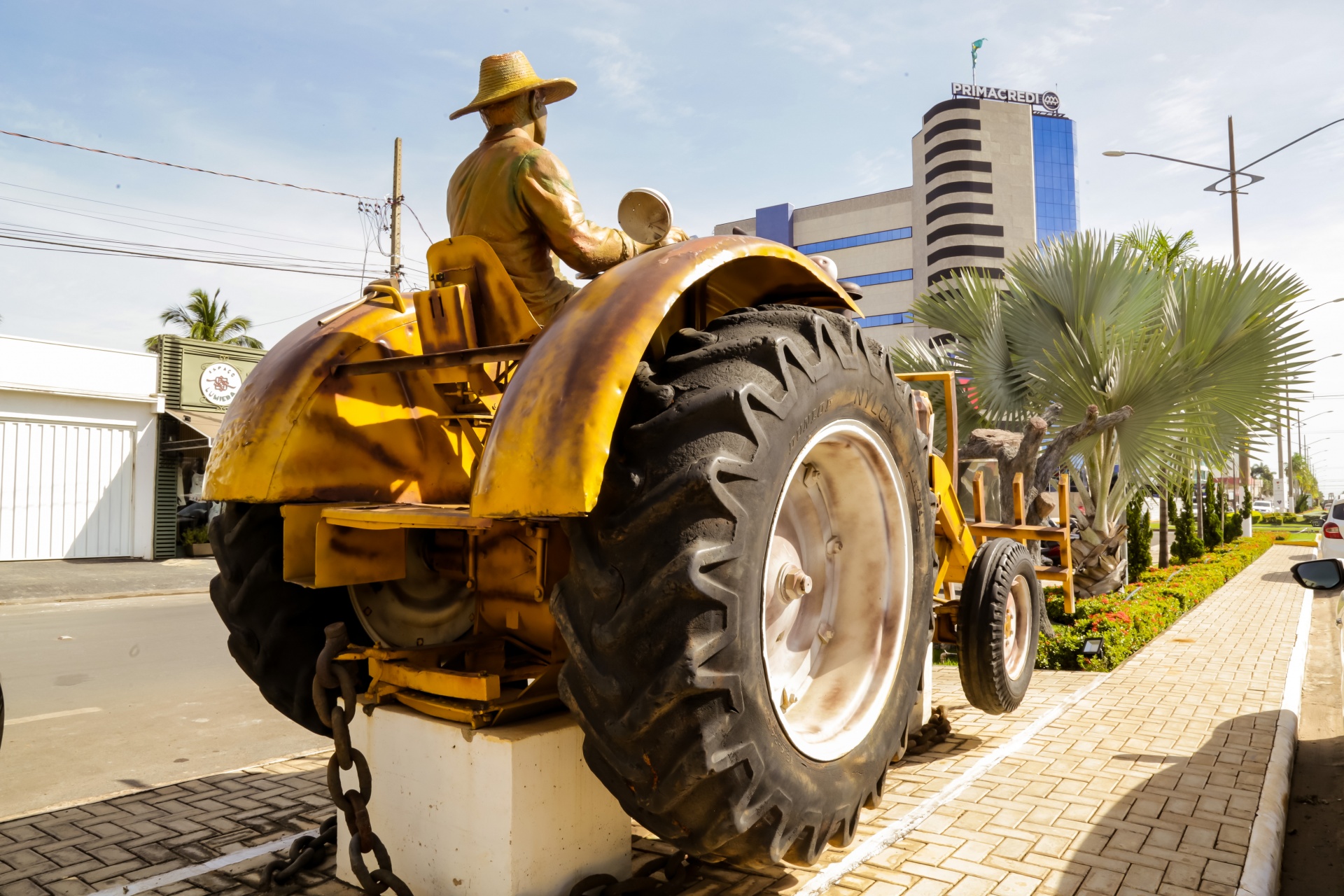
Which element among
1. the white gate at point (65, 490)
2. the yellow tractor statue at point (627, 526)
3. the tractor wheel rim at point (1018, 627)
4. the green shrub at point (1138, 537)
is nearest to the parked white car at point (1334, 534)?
the green shrub at point (1138, 537)

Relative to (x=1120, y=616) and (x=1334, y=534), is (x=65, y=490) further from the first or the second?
(x=1334, y=534)

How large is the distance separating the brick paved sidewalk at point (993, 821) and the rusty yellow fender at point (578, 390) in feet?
4.84

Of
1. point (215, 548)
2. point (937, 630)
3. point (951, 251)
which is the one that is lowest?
point (937, 630)

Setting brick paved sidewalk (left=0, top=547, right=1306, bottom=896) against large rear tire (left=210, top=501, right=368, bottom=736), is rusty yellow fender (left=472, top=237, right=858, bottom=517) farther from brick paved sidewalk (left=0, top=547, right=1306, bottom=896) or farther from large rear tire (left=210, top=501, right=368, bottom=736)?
brick paved sidewalk (left=0, top=547, right=1306, bottom=896)

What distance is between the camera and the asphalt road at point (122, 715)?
4570 millimetres

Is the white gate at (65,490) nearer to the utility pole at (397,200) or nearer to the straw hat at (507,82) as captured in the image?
the utility pole at (397,200)

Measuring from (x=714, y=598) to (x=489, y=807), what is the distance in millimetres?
1084

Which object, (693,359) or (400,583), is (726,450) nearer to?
(693,359)

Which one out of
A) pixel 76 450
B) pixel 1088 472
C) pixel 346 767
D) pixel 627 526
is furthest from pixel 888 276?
pixel 627 526

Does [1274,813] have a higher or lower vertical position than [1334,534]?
lower

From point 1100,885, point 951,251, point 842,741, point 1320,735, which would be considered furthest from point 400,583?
A: point 951,251

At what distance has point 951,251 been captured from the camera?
66938 millimetres

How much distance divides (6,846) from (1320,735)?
7.14 m

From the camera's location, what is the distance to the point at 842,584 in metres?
2.88
